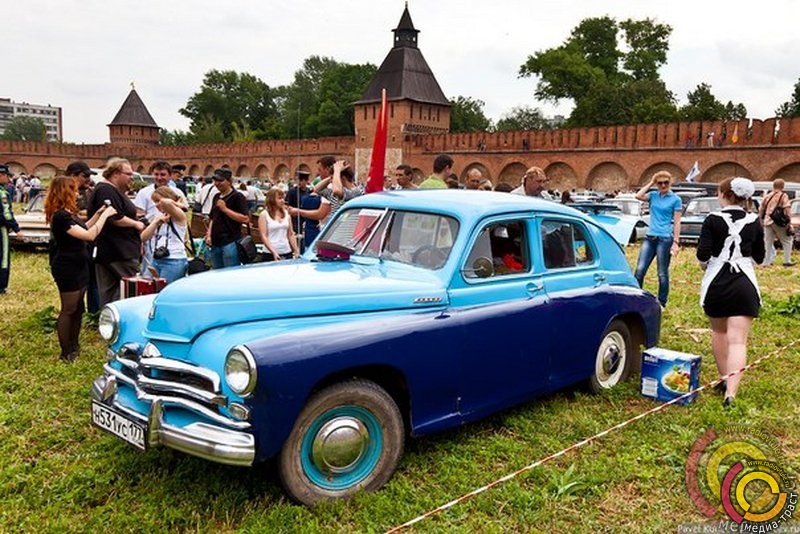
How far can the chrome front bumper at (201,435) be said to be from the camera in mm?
3088

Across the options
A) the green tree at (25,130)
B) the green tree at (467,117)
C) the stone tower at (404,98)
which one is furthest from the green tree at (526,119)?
the green tree at (25,130)

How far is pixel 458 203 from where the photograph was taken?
14.5ft

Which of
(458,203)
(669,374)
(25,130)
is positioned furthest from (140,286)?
(25,130)

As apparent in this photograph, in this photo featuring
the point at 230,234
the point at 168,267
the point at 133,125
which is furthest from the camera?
the point at 133,125

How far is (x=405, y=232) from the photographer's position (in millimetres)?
4414

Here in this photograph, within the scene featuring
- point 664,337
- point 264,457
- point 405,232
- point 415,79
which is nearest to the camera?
point 264,457

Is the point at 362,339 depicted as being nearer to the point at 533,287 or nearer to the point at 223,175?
the point at 533,287

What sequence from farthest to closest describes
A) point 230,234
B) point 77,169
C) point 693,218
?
point 693,218, point 230,234, point 77,169

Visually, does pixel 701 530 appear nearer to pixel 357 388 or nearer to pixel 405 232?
pixel 357 388

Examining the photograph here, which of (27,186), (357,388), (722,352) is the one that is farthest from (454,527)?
(27,186)

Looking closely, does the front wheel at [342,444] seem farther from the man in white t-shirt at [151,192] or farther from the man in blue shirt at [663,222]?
the man in blue shirt at [663,222]

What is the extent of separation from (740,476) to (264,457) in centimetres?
291

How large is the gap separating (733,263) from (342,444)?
347cm

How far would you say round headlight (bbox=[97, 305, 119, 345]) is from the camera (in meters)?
3.91
